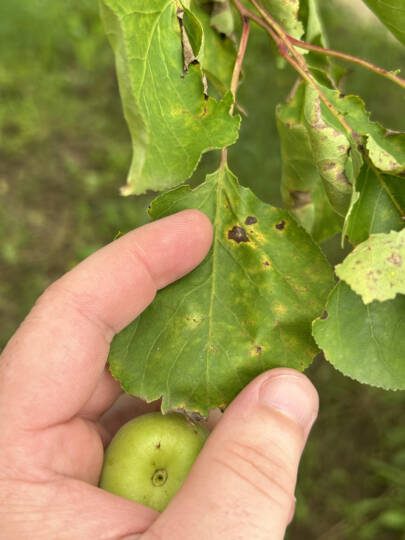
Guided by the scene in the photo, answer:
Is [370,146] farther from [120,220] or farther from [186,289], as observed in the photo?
[120,220]

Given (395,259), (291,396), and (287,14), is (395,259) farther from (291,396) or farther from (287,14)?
(287,14)

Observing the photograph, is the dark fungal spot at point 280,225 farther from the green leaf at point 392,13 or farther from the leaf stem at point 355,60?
the green leaf at point 392,13

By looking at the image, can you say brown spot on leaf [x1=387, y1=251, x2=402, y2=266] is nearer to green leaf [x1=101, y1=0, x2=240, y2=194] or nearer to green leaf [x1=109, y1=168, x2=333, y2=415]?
green leaf [x1=109, y1=168, x2=333, y2=415]

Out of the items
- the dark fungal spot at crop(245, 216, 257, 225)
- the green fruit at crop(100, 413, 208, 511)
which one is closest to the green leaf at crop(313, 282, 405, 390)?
the dark fungal spot at crop(245, 216, 257, 225)

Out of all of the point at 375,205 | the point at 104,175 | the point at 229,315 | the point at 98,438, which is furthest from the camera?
the point at 104,175

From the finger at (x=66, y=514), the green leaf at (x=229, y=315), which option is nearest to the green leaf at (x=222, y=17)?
the green leaf at (x=229, y=315)

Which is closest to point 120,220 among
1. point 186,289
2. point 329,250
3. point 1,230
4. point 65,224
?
point 65,224

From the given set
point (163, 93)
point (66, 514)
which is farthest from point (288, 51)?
point (66, 514)
